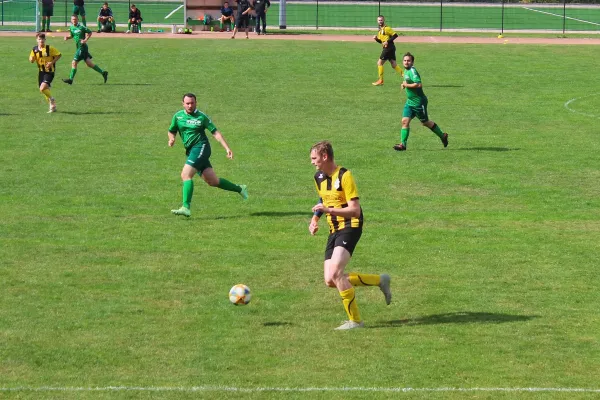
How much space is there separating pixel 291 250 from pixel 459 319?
4374mm

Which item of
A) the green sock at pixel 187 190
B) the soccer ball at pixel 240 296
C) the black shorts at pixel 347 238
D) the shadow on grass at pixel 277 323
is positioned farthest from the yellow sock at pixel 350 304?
the green sock at pixel 187 190

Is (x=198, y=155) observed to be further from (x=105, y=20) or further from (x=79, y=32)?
(x=105, y=20)

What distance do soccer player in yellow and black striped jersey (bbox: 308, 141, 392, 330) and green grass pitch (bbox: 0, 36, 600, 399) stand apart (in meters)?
0.52

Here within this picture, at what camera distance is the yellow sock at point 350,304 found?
13094 mm

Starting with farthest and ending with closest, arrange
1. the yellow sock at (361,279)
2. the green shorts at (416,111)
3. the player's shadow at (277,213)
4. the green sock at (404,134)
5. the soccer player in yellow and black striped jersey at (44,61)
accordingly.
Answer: the soccer player in yellow and black striped jersey at (44,61)
the green sock at (404,134)
the green shorts at (416,111)
the player's shadow at (277,213)
the yellow sock at (361,279)

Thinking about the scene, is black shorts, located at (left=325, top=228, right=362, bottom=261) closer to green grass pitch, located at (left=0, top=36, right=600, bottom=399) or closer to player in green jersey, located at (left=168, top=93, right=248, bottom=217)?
green grass pitch, located at (left=0, top=36, right=600, bottom=399)

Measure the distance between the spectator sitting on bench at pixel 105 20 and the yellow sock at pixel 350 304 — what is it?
1854 inches

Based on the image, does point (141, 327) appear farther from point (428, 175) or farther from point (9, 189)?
point (428, 175)

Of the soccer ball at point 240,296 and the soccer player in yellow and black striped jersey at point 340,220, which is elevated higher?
the soccer player in yellow and black striped jersey at point 340,220

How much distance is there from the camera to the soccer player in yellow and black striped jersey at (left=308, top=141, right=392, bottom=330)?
12852 millimetres

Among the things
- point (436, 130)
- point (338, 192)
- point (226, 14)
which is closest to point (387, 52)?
point (436, 130)

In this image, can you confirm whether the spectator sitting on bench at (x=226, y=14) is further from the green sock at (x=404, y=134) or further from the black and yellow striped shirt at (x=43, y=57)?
the green sock at (x=404, y=134)

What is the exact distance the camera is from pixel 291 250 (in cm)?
1752

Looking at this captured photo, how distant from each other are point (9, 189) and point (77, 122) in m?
9.17
